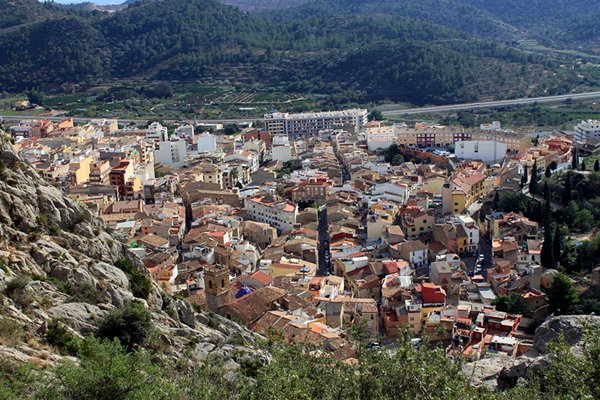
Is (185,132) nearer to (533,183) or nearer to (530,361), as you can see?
(533,183)

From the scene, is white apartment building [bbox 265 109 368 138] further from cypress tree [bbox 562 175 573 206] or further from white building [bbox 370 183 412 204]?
cypress tree [bbox 562 175 573 206]

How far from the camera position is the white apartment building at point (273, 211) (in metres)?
30.5

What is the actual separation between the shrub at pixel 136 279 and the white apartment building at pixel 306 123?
130 ft

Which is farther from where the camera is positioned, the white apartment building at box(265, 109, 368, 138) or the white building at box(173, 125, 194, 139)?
the white apartment building at box(265, 109, 368, 138)

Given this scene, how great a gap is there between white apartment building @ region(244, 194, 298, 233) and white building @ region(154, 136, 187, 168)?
38.5ft

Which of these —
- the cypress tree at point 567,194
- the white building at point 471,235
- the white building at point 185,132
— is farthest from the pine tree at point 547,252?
the white building at point 185,132

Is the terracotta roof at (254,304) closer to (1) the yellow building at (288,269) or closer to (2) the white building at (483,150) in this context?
(1) the yellow building at (288,269)

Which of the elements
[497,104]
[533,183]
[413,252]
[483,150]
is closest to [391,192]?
[533,183]

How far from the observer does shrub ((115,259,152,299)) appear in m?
13.7

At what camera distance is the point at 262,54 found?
81062 millimetres

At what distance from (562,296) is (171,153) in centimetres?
2652

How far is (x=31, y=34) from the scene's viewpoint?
81.8 m

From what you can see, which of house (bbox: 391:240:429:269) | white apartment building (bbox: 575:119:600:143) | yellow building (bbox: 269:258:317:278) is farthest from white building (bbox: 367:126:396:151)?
yellow building (bbox: 269:258:317:278)

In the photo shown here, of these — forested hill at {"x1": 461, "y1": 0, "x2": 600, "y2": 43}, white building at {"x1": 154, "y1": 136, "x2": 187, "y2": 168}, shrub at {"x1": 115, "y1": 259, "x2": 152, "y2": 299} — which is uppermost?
forested hill at {"x1": 461, "y1": 0, "x2": 600, "y2": 43}
